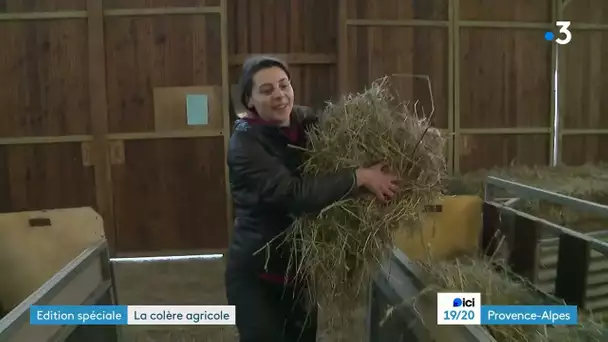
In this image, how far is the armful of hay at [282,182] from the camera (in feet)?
Result: 4.72

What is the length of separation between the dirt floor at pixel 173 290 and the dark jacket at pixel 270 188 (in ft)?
1.99

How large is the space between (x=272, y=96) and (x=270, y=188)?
10.7 inches

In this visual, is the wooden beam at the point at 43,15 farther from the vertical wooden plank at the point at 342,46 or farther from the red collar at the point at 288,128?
the red collar at the point at 288,128

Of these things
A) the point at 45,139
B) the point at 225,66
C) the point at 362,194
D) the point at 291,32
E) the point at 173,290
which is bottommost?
the point at 173,290

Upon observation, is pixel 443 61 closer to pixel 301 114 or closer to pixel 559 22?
pixel 559 22

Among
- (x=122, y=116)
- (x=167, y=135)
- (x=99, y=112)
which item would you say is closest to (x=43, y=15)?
(x=99, y=112)

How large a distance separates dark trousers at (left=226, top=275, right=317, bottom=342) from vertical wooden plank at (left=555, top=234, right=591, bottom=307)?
35.6 inches

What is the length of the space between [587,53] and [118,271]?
159 inches

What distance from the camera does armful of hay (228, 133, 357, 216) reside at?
144 cm

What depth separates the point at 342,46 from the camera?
14.1 feet

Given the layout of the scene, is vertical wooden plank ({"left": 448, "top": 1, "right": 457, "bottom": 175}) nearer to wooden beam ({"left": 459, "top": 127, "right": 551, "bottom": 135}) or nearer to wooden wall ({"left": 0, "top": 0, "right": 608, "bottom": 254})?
wooden wall ({"left": 0, "top": 0, "right": 608, "bottom": 254})

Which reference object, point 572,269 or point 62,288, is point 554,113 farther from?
point 62,288

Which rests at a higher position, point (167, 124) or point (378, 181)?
point (167, 124)

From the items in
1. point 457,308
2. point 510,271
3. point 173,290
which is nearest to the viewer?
point 457,308
